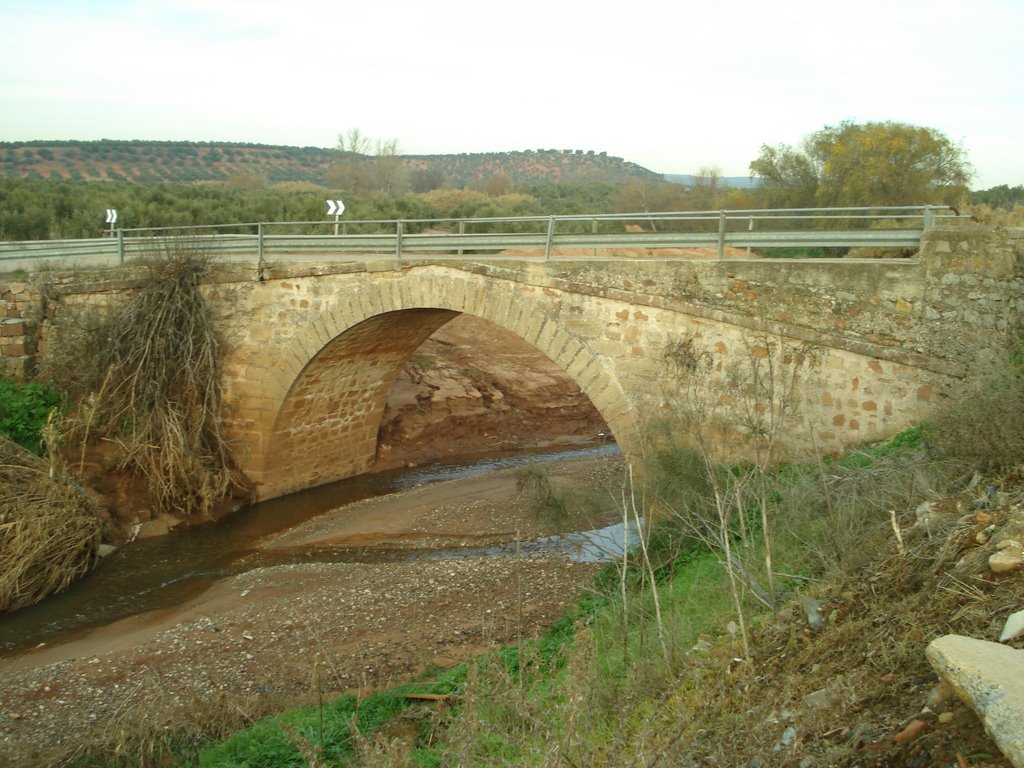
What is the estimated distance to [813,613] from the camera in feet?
17.5

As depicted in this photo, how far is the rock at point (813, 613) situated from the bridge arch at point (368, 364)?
5973mm

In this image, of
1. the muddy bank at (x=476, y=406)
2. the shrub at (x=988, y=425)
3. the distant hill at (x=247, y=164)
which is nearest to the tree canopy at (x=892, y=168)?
the muddy bank at (x=476, y=406)

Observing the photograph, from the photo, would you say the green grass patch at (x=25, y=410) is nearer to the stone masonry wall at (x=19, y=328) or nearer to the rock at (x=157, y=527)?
the stone masonry wall at (x=19, y=328)

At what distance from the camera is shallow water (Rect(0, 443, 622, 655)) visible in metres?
11.1

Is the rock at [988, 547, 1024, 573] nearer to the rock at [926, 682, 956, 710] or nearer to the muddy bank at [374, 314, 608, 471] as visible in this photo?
the rock at [926, 682, 956, 710]

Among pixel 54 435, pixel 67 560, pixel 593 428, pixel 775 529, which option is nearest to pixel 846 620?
pixel 775 529

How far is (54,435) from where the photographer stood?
12.7 meters

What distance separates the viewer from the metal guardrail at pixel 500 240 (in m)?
10.2

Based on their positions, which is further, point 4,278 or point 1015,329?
point 4,278

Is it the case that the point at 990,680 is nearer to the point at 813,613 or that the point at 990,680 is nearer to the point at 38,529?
the point at 813,613

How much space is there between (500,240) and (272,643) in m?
6.29

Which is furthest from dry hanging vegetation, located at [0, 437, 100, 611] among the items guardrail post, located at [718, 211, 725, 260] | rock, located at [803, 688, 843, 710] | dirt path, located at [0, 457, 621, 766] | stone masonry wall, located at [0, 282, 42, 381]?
rock, located at [803, 688, 843, 710]

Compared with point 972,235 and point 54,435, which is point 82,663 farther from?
point 972,235

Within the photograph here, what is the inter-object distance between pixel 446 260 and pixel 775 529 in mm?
6912
